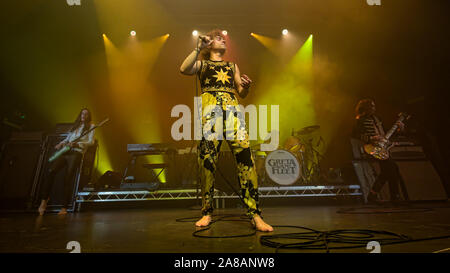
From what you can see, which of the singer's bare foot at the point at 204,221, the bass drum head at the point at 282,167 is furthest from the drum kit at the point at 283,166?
the singer's bare foot at the point at 204,221

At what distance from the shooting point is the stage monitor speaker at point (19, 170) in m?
4.48

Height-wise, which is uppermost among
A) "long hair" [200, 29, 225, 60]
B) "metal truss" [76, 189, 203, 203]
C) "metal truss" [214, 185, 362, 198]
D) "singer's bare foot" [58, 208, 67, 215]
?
"long hair" [200, 29, 225, 60]

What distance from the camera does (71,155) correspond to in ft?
15.1

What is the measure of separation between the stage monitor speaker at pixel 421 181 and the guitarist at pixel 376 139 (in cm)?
20

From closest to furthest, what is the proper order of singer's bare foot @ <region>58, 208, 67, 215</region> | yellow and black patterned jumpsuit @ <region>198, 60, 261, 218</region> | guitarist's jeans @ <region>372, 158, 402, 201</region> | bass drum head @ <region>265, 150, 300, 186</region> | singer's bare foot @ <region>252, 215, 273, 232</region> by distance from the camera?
singer's bare foot @ <region>252, 215, 273, 232</region> → yellow and black patterned jumpsuit @ <region>198, 60, 261, 218</region> → singer's bare foot @ <region>58, 208, 67, 215</region> → guitarist's jeans @ <region>372, 158, 402, 201</region> → bass drum head @ <region>265, 150, 300, 186</region>

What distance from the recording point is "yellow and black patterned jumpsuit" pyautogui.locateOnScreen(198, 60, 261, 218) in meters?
2.22

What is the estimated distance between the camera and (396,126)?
4480mm

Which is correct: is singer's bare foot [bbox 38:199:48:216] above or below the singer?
below

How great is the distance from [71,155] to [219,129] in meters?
3.56

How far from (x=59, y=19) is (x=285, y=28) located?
580cm

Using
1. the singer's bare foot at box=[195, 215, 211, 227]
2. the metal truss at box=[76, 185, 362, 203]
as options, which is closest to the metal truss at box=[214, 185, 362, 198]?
the metal truss at box=[76, 185, 362, 203]

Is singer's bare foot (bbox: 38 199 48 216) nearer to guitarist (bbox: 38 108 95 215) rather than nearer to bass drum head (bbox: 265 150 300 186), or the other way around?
guitarist (bbox: 38 108 95 215)
